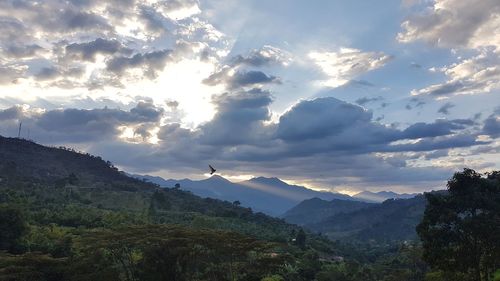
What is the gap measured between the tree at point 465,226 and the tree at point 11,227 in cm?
5874

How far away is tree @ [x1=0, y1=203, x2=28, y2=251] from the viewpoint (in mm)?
67250

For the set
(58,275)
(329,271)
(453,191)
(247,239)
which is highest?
(453,191)

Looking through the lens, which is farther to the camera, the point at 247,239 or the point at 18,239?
the point at 18,239

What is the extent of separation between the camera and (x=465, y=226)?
132 ft

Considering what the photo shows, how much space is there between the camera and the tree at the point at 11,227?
6725cm

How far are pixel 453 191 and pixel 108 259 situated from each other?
37000mm

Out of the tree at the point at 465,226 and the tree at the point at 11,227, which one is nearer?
the tree at the point at 465,226

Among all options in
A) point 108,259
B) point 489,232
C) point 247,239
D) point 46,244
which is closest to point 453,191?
point 489,232

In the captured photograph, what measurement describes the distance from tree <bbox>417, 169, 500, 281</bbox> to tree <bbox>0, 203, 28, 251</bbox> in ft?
193

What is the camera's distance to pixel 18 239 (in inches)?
2721

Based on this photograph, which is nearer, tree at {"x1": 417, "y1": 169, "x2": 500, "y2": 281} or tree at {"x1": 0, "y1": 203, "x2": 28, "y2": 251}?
tree at {"x1": 417, "y1": 169, "x2": 500, "y2": 281}

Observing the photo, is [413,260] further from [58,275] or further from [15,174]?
[15,174]

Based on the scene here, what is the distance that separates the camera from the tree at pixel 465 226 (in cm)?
4019

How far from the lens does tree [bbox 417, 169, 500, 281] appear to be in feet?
132
